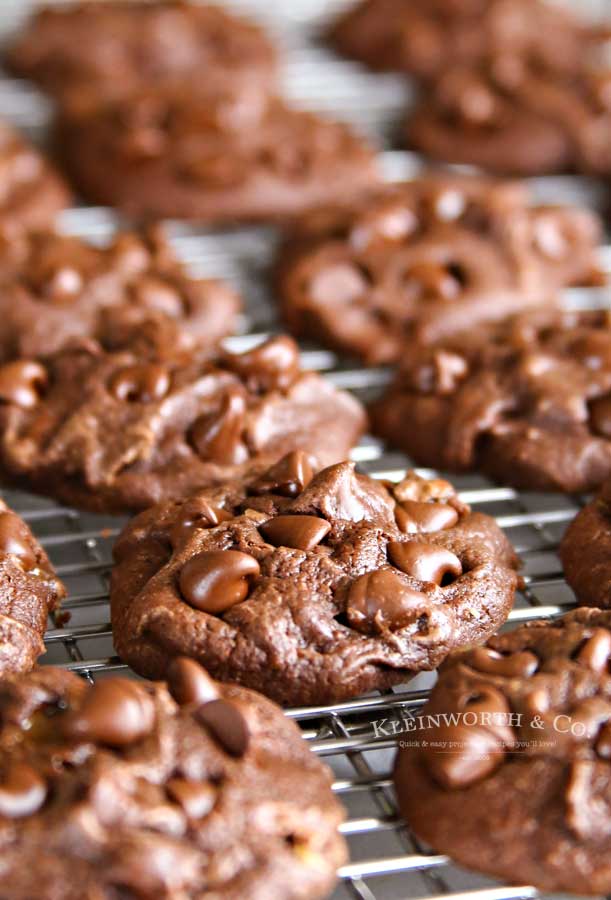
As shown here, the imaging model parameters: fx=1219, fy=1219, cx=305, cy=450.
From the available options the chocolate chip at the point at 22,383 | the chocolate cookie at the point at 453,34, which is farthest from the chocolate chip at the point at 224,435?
the chocolate cookie at the point at 453,34

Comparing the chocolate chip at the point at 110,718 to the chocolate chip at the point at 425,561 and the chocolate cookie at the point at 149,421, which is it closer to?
the chocolate chip at the point at 425,561

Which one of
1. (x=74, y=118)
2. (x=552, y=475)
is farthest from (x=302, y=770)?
(x=74, y=118)

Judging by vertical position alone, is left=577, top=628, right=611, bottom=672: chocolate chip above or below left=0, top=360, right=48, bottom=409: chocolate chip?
below

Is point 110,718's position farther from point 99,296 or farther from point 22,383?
point 99,296

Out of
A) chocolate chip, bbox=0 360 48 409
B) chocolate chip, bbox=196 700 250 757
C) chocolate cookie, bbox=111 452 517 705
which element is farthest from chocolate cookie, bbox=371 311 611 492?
chocolate chip, bbox=196 700 250 757

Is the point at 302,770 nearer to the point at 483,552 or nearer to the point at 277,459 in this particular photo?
the point at 483,552

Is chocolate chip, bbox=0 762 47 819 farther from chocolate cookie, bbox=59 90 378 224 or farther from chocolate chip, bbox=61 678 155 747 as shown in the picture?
chocolate cookie, bbox=59 90 378 224

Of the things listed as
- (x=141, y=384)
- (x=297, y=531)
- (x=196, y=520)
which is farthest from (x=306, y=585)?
(x=141, y=384)
